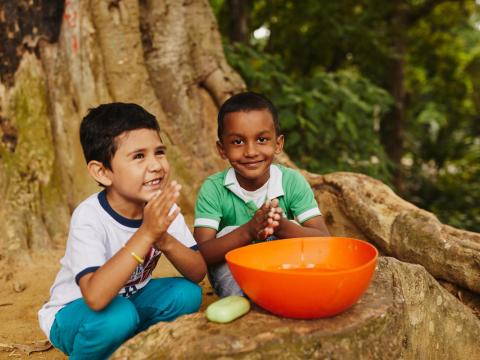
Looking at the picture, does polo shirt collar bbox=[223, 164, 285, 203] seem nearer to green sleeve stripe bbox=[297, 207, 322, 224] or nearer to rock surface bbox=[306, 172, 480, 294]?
green sleeve stripe bbox=[297, 207, 322, 224]

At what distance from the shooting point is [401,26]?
7.88 metres

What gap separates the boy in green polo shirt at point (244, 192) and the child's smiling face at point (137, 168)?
1.55 feet

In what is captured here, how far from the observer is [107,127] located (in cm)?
195

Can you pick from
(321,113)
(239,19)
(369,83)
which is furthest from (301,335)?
(239,19)

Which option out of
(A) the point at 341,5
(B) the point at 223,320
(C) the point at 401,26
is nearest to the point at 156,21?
(B) the point at 223,320

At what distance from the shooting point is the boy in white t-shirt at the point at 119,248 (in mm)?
1718

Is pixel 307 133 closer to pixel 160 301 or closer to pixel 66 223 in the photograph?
pixel 66 223

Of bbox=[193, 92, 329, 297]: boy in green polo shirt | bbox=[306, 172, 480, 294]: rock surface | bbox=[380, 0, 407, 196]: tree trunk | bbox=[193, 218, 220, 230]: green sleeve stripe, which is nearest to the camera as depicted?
bbox=[193, 92, 329, 297]: boy in green polo shirt

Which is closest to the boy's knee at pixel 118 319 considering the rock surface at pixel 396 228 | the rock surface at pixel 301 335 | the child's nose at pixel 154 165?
the rock surface at pixel 301 335

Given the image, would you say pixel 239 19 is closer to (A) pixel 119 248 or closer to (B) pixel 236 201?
(B) pixel 236 201

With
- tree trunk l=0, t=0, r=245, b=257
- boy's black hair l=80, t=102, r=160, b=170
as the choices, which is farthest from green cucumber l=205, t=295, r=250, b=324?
tree trunk l=0, t=0, r=245, b=257

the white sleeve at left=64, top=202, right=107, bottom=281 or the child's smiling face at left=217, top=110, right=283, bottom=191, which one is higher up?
the child's smiling face at left=217, top=110, right=283, bottom=191

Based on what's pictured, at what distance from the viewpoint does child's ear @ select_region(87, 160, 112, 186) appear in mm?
1983

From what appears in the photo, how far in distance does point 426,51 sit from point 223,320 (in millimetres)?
9025
